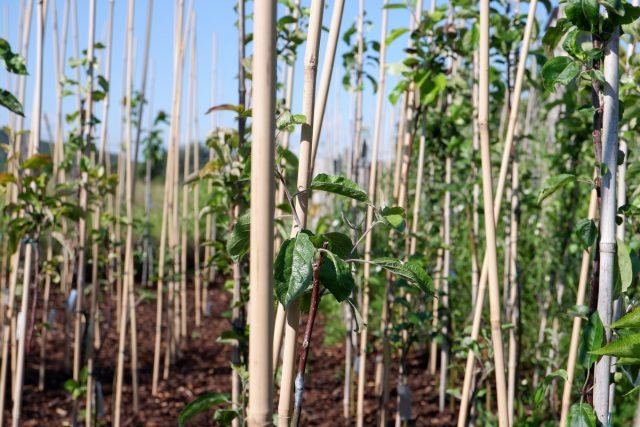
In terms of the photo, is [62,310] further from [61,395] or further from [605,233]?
[605,233]

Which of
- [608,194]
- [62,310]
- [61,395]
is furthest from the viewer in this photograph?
[62,310]

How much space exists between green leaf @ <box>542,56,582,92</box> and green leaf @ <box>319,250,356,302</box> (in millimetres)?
476

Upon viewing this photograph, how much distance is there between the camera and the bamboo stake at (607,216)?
1027 millimetres

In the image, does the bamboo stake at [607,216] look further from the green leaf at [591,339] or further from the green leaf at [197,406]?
the green leaf at [197,406]

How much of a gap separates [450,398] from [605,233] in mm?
2341

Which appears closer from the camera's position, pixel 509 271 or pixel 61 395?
pixel 509 271

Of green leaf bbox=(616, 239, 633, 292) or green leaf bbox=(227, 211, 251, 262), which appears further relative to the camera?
green leaf bbox=(616, 239, 633, 292)

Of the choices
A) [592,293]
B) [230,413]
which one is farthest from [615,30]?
[230,413]

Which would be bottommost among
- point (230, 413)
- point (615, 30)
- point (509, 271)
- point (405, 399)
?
point (405, 399)

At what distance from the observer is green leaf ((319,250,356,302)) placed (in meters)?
0.86

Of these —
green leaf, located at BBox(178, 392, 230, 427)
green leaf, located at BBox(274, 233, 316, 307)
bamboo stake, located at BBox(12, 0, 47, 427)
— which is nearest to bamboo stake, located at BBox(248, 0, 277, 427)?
green leaf, located at BBox(274, 233, 316, 307)

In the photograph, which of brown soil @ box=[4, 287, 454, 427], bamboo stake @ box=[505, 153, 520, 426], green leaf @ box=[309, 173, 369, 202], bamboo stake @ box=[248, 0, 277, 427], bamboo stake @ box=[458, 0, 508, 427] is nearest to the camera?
bamboo stake @ box=[248, 0, 277, 427]

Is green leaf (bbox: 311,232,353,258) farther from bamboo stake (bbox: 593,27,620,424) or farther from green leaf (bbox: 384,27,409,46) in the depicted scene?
green leaf (bbox: 384,27,409,46)

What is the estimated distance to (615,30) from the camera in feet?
3.39
